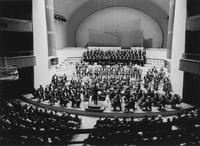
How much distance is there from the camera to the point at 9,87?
40.4 ft

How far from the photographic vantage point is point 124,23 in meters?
19.8

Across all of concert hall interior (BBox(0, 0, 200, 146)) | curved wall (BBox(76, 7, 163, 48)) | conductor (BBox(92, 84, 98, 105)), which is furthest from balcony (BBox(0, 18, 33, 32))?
curved wall (BBox(76, 7, 163, 48))

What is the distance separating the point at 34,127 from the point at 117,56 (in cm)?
1088

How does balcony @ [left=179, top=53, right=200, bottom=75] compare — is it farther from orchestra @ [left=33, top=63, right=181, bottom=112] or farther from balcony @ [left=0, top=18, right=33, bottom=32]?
balcony @ [left=0, top=18, right=33, bottom=32]

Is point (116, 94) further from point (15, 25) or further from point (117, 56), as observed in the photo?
point (117, 56)

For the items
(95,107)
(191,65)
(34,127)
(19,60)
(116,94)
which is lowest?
(95,107)

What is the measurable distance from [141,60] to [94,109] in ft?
25.1

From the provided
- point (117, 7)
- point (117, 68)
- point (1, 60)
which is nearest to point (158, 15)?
point (117, 7)

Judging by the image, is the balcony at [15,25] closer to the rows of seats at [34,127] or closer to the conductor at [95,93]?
the rows of seats at [34,127]

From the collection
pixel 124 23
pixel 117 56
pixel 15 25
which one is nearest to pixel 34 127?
pixel 15 25

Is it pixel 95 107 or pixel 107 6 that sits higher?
pixel 107 6

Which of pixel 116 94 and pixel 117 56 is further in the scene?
pixel 117 56

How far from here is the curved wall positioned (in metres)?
19.6

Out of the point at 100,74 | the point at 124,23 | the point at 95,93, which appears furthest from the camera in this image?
the point at 124,23
